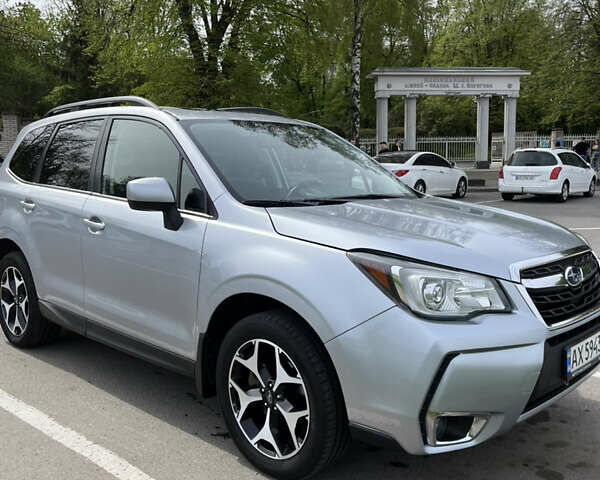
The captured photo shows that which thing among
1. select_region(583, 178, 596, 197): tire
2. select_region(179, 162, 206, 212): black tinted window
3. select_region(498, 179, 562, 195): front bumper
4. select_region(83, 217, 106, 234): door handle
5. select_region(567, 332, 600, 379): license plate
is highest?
select_region(179, 162, 206, 212): black tinted window

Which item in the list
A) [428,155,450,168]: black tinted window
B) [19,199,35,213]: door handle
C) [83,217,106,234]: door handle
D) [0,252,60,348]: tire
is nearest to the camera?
[83,217,106,234]: door handle

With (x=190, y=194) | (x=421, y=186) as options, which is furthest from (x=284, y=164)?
(x=421, y=186)

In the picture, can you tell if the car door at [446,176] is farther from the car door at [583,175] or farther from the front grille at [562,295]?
the front grille at [562,295]

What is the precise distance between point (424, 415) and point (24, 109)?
58252 mm

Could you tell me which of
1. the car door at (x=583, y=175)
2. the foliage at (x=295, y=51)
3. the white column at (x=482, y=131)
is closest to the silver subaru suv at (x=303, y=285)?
the foliage at (x=295, y=51)

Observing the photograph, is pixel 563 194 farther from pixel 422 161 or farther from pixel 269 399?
pixel 269 399

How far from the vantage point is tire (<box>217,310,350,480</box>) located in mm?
2666

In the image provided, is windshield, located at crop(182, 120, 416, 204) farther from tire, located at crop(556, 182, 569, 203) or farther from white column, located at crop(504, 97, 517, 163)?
white column, located at crop(504, 97, 517, 163)

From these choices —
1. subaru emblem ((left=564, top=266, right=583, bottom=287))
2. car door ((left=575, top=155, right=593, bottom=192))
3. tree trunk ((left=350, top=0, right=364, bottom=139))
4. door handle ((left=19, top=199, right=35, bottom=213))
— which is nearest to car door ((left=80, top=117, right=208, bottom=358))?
door handle ((left=19, top=199, right=35, bottom=213))

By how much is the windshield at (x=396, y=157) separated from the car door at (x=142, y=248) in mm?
14237

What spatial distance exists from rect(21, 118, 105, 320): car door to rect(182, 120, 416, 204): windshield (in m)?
1.02

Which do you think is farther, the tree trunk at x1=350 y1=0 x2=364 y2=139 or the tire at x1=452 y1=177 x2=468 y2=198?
the tree trunk at x1=350 y1=0 x2=364 y2=139

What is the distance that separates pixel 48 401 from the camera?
12.8ft

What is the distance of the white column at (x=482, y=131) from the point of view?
31141mm
